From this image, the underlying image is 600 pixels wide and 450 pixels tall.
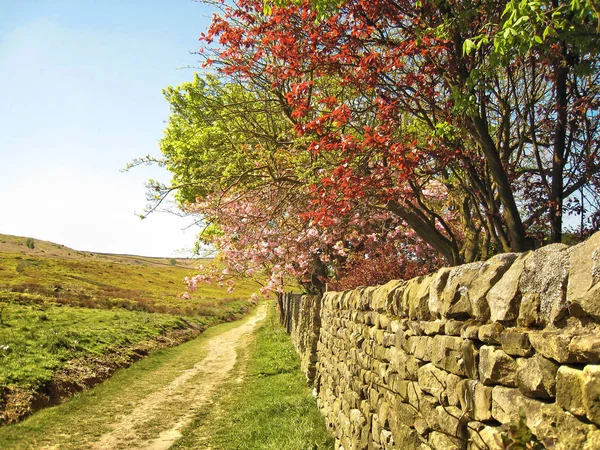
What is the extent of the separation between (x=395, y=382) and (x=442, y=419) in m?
1.37

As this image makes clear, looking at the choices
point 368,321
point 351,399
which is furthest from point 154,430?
point 368,321

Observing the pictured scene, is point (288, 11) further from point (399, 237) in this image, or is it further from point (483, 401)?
point (399, 237)

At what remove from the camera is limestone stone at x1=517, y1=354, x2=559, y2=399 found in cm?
→ 222

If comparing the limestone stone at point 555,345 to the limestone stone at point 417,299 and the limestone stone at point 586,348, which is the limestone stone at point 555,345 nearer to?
the limestone stone at point 586,348

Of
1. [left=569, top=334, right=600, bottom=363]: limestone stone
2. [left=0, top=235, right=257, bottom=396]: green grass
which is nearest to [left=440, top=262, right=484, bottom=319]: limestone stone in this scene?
[left=569, top=334, right=600, bottom=363]: limestone stone

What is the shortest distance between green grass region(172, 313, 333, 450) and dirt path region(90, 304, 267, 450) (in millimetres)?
411

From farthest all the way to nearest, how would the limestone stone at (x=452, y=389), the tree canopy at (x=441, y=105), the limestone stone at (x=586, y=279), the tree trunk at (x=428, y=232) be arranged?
1. the tree trunk at (x=428, y=232)
2. the tree canopy at (x=441, y=105)
3. the limestone stone at (x=452, y=389)
4. the limestone stone at (x=586, y=279)

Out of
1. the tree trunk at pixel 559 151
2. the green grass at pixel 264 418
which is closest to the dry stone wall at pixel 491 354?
the green grass at pixel 264 418

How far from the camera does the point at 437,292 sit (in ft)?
12.3

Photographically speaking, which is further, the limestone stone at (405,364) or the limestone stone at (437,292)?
the limestone stone at (405,364)

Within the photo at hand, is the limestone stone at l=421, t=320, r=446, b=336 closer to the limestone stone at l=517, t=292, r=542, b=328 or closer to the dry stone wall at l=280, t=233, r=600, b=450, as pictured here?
the dry stone wall at l=280, t=233, r=600, b=450

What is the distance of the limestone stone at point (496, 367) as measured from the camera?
2602mm

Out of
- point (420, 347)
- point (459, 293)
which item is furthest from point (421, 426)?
point (459, 293)

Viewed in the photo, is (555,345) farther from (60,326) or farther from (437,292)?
(60,326)
